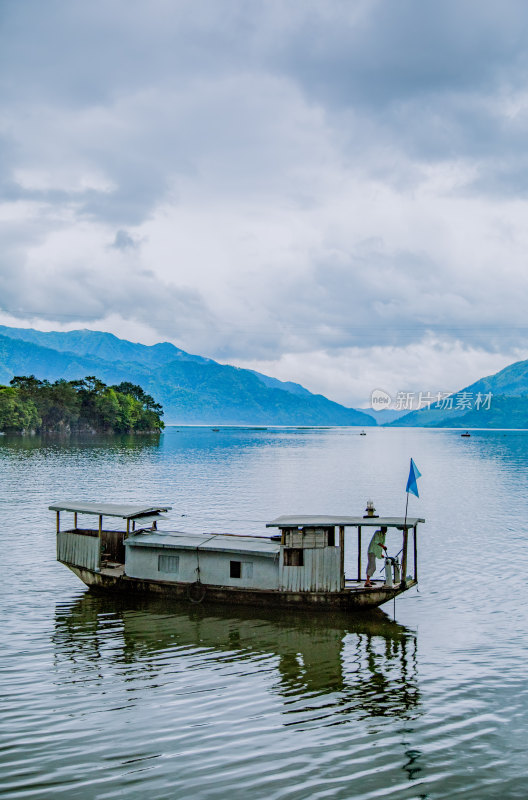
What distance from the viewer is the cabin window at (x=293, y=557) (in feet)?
82.3

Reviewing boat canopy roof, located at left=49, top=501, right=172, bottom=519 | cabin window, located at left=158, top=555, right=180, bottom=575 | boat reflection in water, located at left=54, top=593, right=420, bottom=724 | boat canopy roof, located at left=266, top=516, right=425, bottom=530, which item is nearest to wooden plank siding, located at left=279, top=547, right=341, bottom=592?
boat canopy roof, located at left=266, top=516, right=425, bottom=530

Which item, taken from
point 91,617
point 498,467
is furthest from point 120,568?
point 498,467

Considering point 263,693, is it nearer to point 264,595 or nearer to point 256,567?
point 264,595

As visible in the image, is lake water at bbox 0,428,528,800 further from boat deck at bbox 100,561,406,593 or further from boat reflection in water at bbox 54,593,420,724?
boat deck at bbox 100,561,406,593

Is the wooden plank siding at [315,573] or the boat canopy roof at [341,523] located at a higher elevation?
the boat canopy roof at [341,523]

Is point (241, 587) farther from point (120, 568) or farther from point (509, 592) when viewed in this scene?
point (509, 592)

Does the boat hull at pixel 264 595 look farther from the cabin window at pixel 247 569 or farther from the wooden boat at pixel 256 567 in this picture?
the cabin window at pixel 247 569

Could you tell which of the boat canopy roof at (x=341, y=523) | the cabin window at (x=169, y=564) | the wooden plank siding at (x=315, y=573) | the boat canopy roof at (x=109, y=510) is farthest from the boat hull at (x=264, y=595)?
the boat canopy roof at (x=109, y=510)

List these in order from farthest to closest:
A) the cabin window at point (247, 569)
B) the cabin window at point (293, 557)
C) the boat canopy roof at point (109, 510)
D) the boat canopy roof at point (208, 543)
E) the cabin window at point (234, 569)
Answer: the boat canopy roof at point (109, 510), the cabin window at point (234, 569), the cabin window at point (247, 569), the boat canopy roof at point (208, 543), the cabin window at point (293, 557)

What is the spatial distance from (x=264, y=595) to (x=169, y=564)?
4452 millimetres

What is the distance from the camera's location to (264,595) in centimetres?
2520

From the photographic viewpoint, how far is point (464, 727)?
1568 cm

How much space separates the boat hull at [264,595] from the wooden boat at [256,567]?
0.13 feet

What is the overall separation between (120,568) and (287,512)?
2747 cm
